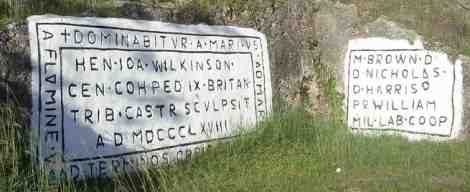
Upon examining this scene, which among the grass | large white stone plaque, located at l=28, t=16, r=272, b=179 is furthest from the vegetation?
large white stone plaque, located at l=28, t=16, r=272, b=179

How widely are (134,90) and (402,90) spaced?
2782mm

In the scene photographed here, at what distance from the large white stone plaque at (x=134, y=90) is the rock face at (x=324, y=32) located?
0.23m

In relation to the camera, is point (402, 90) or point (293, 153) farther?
point (402, 90)

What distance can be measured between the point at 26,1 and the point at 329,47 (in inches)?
128

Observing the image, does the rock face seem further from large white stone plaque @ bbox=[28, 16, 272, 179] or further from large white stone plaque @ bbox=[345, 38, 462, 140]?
large white stone plaque @ bbox=[28, 16, 272, 179]

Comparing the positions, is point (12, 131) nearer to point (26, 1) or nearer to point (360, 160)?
point (26, 1)

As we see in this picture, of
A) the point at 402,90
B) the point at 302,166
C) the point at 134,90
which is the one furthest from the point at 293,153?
the point at 402,90

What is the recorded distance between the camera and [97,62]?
497 centimetres

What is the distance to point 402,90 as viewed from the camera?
665 centimetres

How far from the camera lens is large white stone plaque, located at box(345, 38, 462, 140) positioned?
21.3ft

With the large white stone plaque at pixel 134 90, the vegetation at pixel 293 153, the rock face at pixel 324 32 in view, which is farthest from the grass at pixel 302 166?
the rock face at pixel 324 32

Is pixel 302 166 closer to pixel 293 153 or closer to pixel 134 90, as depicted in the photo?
pixel 293 153

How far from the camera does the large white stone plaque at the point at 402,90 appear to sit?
21.3 feet

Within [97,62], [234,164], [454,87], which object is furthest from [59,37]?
[454,87]
